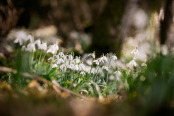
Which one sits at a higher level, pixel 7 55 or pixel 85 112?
pixel 7 55

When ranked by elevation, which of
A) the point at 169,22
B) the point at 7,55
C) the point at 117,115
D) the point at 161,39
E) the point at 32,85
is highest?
the point at 169,22

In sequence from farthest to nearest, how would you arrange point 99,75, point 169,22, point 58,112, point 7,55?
point 169,22
point 7,55
point 99,75
point 58,112

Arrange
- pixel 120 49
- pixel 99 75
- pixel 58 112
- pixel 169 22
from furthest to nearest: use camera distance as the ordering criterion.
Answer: pixel 169 22, pixel 120 49, pixel 99 75, pixel 58 112

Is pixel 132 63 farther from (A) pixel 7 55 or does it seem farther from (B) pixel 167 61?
(A) pixel 7 55

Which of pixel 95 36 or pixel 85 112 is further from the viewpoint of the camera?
pixel 95 36

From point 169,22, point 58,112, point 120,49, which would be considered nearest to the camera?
point 58,112

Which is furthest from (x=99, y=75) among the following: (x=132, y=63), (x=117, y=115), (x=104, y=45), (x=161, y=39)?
(x=161, y=39)

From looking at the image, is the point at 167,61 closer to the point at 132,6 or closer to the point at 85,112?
the point at 85,112

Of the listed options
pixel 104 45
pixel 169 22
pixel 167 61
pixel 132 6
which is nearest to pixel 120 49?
pixel 104 45

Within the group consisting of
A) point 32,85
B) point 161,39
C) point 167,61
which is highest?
point 161,39
